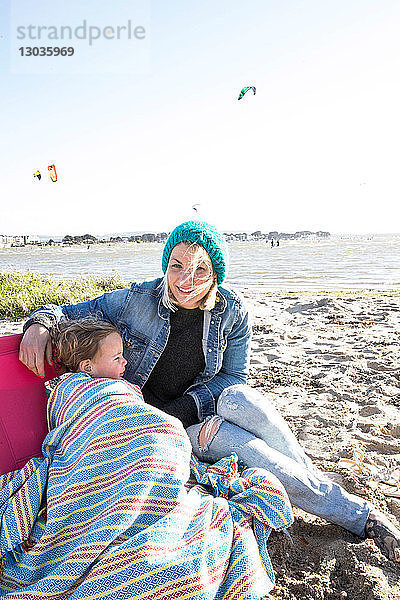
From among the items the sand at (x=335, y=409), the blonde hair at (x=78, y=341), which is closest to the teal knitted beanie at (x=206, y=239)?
the blonde hair at (x=78, y=341)

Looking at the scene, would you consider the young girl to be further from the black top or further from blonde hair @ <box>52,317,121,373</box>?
the black top

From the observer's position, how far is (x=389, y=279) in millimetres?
13891

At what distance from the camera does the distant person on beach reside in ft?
7.66

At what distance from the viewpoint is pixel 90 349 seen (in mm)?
2467

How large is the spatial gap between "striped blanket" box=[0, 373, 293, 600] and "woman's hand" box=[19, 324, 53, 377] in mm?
383

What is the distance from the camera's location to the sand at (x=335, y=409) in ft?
6.95

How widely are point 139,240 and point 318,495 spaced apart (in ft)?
214

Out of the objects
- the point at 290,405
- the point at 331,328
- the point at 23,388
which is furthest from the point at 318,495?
the point at 331,328

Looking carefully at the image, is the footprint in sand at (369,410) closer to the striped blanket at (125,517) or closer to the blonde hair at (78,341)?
the striped blanket at (125,517)

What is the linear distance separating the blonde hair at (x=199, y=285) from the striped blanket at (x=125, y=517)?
0.68 metres

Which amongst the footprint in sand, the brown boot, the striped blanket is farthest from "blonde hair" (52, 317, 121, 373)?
the footprint in sand

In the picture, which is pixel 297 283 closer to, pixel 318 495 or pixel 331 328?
pixel 331 328

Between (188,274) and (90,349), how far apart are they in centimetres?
60

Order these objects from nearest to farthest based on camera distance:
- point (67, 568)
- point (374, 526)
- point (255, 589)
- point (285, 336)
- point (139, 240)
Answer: point (67, 568), point (255, 589), point (374, 526), point (285, 336), point (139, 240)
